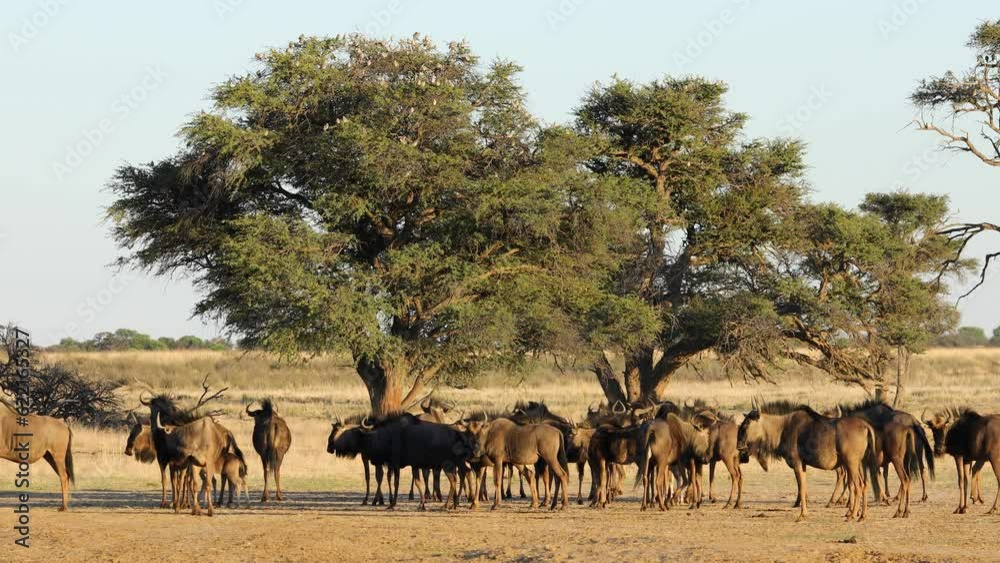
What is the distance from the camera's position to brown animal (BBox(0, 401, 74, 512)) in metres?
21.0

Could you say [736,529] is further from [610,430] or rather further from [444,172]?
[444,172]

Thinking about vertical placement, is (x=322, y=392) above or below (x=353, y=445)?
above

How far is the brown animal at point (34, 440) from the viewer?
21016 millimetres

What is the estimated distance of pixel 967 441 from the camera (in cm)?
2120

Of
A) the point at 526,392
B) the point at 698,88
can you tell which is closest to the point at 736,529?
the point at 698,88

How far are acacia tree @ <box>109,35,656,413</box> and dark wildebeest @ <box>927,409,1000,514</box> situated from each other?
12532mm

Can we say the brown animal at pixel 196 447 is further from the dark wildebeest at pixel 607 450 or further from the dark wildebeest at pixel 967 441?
the dark wildebeest at pixel 967 441

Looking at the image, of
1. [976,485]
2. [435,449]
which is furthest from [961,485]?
[435,449]

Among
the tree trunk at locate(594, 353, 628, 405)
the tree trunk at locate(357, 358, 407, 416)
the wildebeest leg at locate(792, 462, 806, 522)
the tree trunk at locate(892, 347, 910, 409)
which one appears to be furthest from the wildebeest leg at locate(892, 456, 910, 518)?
the tree trunk at locate(892, 347, 910, 409)

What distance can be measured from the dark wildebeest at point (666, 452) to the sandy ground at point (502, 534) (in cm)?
43

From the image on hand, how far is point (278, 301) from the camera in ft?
104

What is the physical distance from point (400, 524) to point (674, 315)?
1956 cm

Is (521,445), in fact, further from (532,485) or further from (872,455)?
(872,455)

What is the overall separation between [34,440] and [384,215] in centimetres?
1394
